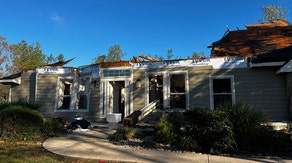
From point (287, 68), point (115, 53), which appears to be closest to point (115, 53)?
point (115, 53)

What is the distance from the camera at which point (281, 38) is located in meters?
11.8

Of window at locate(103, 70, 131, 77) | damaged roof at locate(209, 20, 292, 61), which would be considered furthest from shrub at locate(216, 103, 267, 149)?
window at locate(103, 70, 131, 77)

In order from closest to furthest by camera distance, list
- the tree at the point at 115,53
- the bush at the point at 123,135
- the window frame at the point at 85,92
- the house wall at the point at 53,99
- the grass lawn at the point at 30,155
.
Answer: the grass lawn at the point at 30,155, the bush at the point at 123,135, the house wall at the point at 53,99, the window frame at the point at 85,92, the tree at the point at 115,53

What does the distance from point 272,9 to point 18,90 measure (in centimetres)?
3013

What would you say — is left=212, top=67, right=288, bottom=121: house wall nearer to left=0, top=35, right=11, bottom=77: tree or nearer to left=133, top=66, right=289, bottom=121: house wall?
left=133, top=66, right=289, bottom=121: house wall

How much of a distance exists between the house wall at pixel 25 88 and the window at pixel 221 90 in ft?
31.9

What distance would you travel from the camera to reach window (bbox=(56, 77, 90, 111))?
11.2 metres

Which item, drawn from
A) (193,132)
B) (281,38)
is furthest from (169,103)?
(281,38)

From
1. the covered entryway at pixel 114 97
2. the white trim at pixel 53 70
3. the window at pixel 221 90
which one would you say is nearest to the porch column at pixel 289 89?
the window at pixel 221 90

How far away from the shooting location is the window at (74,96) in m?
11.2

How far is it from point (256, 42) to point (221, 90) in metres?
4.40

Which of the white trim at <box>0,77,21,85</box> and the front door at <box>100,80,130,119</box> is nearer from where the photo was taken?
the front door at <box>100,80,130,119</box>

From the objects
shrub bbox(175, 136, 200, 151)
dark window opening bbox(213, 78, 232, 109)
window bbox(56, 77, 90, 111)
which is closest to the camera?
shrub bbox(175, 136, 200, 151)

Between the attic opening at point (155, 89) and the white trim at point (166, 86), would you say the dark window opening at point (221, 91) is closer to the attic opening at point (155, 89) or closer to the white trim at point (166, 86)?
the white trim at point (166, 86)
